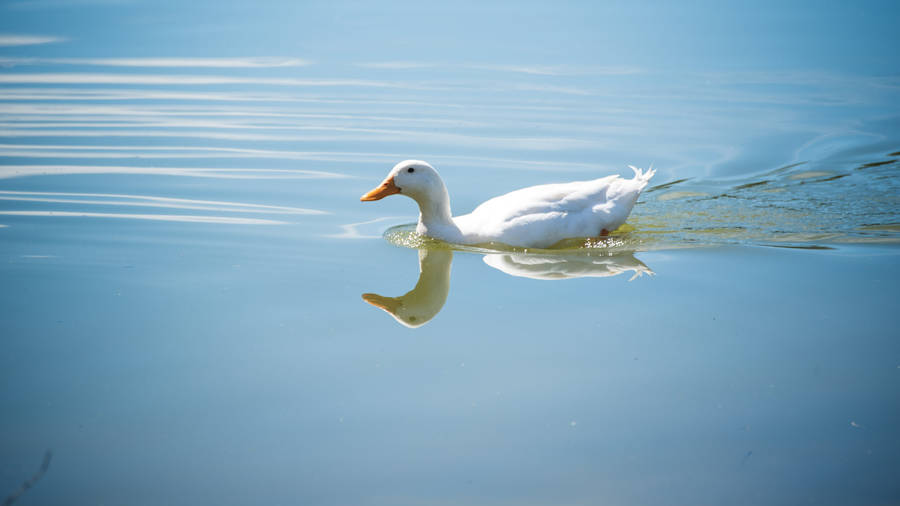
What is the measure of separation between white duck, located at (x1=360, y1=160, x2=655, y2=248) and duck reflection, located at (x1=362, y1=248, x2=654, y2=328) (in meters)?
0.19

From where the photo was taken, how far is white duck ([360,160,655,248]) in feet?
24.9

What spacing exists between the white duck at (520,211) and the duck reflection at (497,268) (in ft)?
0.61

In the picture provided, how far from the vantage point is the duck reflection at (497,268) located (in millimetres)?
6336

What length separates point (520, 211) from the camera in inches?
299

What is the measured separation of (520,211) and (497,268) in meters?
0.63

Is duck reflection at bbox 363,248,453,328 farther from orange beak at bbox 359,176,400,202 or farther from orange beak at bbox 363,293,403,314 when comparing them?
orange beak at bbox 359,176,400,202

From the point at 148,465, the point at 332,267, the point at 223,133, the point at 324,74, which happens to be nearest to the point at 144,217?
the point at 332,267

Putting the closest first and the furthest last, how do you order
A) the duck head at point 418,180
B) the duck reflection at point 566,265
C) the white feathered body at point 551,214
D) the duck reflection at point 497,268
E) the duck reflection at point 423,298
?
1. the duck reflection at point 423,298
2. the duck reflection at point 497,268
3. the duck reflection at point 566,265
4. the white feathered body at point 551,214
5. the duck head at point 418,180

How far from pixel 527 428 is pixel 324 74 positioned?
13541mm

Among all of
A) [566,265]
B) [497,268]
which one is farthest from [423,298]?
[566,265]

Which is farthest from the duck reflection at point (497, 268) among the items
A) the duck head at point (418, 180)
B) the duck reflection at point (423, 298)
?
the duck head at point (418, 180)

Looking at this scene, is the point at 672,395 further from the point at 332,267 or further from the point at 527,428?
the point at 332,267

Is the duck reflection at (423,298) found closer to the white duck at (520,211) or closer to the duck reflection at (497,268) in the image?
the duck reflection at (497,268)

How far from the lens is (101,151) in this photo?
425 inches
